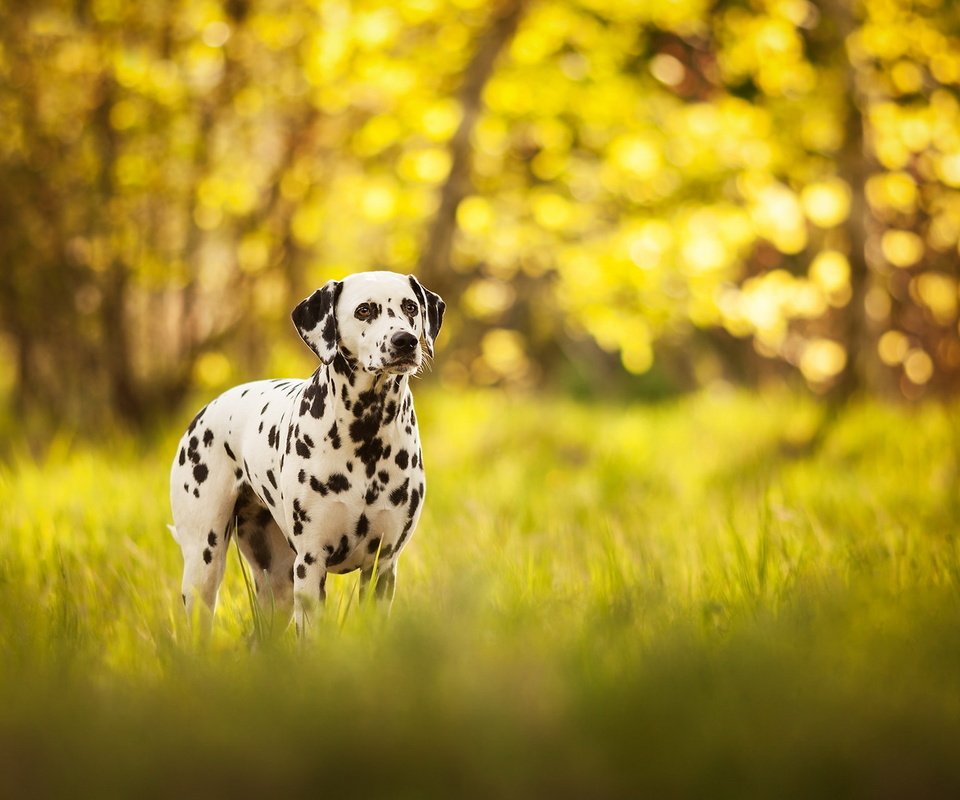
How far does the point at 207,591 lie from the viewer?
11.6ft

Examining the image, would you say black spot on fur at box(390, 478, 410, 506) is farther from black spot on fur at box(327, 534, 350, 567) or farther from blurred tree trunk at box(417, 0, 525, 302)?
blurred tree trunk at box(417, 0, 525, 302)

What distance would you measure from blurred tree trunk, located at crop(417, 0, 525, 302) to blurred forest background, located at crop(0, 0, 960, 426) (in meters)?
0.02

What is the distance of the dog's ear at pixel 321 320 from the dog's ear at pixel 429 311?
253 millimetres

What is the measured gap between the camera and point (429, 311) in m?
3.32

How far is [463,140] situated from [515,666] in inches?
214

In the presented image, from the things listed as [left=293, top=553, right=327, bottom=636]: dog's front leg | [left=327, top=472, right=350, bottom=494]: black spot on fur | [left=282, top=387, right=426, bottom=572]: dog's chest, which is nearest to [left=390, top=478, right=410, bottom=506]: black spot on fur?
[left=282, top=387, right=426, bottom=572]: dog's chest

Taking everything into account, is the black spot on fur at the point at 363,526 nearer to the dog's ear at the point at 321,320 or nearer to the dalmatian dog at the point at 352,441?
the dalmatian dog at the point at 352,441

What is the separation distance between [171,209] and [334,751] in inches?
256

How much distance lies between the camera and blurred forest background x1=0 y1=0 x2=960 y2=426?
729 cm

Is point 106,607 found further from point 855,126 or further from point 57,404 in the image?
point 855,126

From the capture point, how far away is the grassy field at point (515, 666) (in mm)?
2133

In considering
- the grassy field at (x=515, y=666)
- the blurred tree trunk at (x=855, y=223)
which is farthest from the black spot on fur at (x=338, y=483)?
the blurred tree trunk at (x=855, y=223)

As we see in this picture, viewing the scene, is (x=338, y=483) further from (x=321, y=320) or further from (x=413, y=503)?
(x=321, y=320)

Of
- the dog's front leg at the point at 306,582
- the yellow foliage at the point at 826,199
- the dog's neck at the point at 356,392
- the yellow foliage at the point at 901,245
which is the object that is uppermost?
the yellow foliage at the point at 826,199
